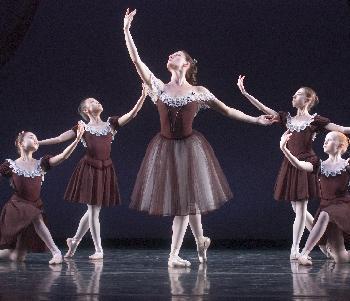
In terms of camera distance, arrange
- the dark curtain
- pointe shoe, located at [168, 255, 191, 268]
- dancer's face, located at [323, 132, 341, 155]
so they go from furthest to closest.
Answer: the dark curtain → dancer's face, located at [323, 132, 341, 155] → pointe shoe, located at [168, 255, 191, 268]

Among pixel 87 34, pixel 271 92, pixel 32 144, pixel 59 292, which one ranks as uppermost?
pixel 87 34

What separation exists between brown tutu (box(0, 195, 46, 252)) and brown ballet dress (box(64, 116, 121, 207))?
1.13 feet

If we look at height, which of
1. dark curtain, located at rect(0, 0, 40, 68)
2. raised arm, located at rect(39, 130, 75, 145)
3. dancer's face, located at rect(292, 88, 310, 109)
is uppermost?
dark curtain, located at rect(0, 0, 40, 68)

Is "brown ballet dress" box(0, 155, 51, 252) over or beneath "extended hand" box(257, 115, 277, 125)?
beneath

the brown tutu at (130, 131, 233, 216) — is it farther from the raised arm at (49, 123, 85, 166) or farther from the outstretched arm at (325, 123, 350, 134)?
the outstretched arm at (325, 123, 350, 134)

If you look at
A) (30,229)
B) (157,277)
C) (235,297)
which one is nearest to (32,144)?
(30,229)

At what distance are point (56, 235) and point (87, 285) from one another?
10.9ft

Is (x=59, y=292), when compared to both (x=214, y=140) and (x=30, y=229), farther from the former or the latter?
(x=214, y=140)

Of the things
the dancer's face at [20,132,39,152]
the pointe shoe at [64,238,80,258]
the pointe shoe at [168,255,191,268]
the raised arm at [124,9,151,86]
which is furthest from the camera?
the pointe shoe at [64,238,80,258]

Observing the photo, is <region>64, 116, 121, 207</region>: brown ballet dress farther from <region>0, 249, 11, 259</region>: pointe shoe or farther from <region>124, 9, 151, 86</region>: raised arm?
<region>124, 9, 151, 86</region>: raised arm

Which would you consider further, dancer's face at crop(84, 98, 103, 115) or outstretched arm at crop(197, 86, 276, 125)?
dancer's face at crop(84, 98, 103, 115)

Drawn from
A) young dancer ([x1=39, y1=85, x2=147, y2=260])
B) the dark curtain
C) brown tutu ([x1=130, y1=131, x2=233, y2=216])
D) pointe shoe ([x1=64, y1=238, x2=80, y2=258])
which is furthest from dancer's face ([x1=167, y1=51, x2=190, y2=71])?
the dark curtain

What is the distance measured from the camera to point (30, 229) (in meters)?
5.01

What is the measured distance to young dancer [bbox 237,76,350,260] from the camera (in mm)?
5109
